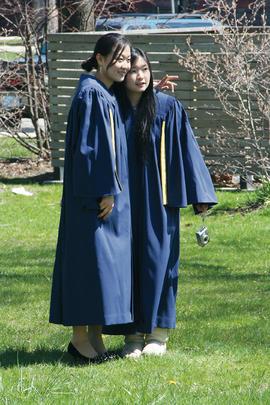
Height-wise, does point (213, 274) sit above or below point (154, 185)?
below

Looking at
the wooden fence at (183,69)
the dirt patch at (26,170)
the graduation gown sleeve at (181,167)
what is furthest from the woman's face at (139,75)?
the dirt patch at (26,170)

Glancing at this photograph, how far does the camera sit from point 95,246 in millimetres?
5879

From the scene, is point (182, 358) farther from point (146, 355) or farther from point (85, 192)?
point (85, 192)

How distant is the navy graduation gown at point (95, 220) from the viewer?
5.83m

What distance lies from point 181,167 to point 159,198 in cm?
22

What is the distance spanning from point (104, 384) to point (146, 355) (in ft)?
2.42

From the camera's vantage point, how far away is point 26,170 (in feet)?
48.3

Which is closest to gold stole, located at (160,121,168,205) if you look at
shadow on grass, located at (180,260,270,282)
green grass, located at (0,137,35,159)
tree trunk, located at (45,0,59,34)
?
shadow on grass, located at (180,260,270,282)

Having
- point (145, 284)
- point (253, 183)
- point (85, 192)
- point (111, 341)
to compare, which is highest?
point (85, 192)

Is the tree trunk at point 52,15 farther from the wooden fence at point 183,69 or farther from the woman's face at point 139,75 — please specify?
the woman's face at point 139,75

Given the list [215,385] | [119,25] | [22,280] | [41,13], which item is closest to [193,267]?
[22,280]

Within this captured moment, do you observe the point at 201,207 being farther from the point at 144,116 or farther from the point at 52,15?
the point at 52,15

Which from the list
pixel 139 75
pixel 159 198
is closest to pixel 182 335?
pixel 159 198

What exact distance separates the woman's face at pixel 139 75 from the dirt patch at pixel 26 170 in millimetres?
8182
